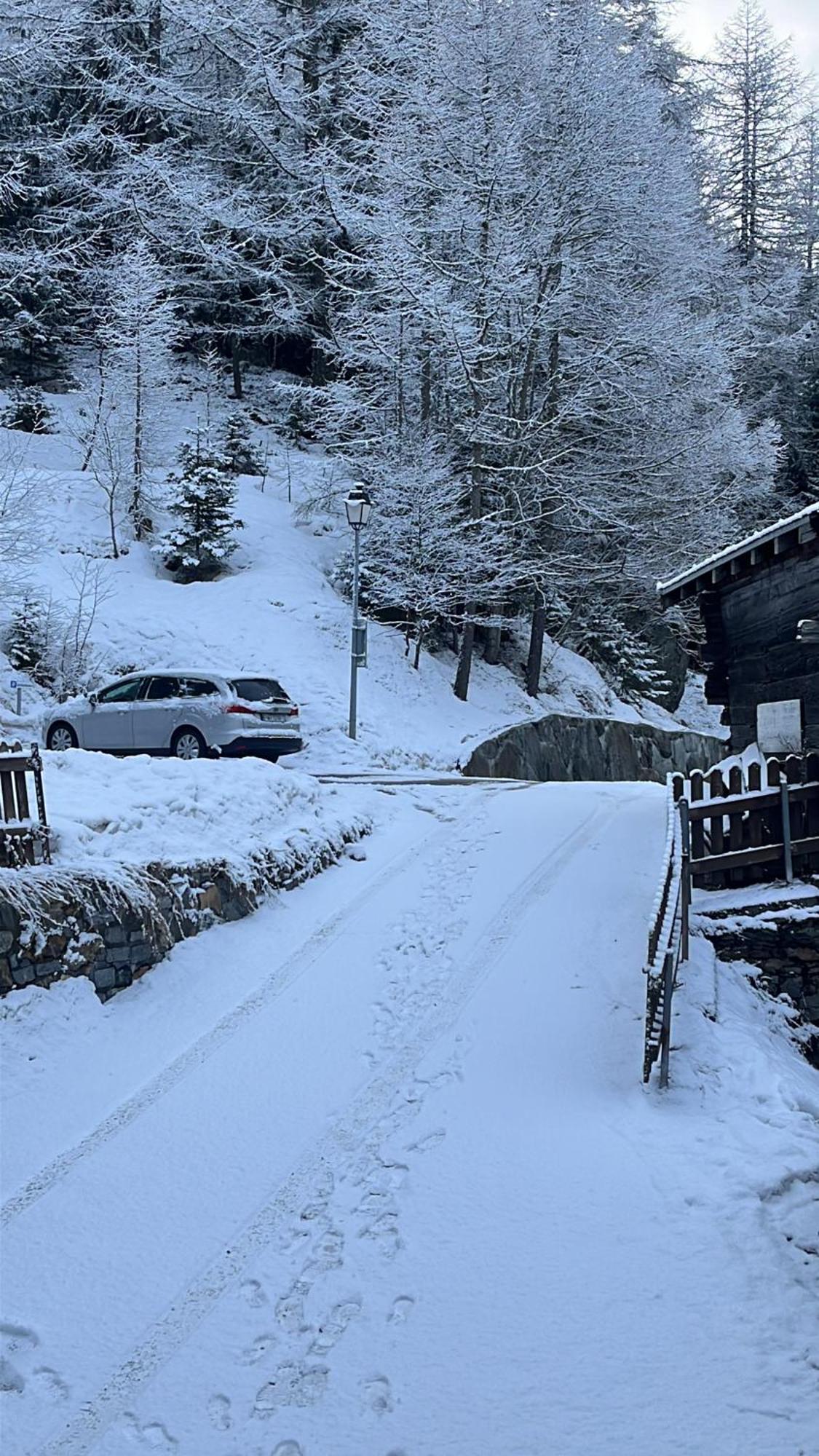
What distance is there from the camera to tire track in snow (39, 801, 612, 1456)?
3.61m

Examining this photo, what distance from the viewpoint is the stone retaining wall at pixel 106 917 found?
6.54m

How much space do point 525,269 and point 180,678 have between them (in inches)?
526

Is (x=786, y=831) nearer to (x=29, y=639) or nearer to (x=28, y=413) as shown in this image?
(x=29, y=639)

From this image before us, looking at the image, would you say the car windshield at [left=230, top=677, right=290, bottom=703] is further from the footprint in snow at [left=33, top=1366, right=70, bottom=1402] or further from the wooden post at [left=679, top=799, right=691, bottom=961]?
the footprint in snow at [left=33, top=1366, right=70, bottom=1402]

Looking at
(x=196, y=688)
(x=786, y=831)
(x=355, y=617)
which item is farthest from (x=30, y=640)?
(x=786, y=831)

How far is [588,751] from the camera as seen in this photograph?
80.5ft

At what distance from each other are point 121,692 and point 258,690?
90.3 inches

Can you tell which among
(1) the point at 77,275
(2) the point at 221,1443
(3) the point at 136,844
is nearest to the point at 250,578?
(3) the point at 136,844

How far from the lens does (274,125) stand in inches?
1287

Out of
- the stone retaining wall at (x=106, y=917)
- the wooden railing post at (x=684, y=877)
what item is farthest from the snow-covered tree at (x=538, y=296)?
the stone retaining wall at (x=106, y=917)

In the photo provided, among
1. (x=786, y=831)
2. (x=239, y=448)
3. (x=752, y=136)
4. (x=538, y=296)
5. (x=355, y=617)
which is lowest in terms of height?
(x=786, y=831)

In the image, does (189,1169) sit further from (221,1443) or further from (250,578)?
(250,578)

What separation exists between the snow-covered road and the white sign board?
4.06 m

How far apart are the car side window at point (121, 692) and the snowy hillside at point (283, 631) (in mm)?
1663
